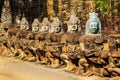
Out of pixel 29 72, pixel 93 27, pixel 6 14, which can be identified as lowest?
pixel 29 72

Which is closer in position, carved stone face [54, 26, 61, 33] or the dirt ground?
the dirt ground

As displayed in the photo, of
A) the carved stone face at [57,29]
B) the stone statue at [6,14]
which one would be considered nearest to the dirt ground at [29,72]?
the carved stone face at [57,29]

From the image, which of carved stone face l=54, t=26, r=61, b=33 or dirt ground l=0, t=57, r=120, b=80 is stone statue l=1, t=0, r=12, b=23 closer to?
dirt ground l=0, t=57, r=120, b=80

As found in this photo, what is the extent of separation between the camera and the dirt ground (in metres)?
10.7

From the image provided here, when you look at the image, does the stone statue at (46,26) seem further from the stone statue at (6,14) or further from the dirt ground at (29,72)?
the stone statue at (6,14)

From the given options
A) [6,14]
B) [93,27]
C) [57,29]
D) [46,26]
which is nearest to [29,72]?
[57,29]

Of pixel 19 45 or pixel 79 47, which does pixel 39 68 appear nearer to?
pixel 79 47

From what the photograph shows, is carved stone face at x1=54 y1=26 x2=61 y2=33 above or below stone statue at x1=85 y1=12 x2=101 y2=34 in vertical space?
below

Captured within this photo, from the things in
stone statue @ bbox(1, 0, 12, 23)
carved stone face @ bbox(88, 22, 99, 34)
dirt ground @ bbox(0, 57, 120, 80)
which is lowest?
dirt ground @ bbox(0, 57, 120, 80)

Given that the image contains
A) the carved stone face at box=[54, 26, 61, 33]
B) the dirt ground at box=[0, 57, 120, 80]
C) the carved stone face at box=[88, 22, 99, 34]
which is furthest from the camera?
the carved stone face at box=[54, 26, 61, 33]

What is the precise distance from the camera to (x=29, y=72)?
39.2 ft

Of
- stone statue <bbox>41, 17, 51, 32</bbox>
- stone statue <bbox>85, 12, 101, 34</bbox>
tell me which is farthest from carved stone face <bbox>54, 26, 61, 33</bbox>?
stone statue <bbox>85, 12, 101, 34</bbox>

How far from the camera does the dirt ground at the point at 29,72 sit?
1074 centimetres

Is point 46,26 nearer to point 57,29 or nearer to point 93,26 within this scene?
point 57,29
